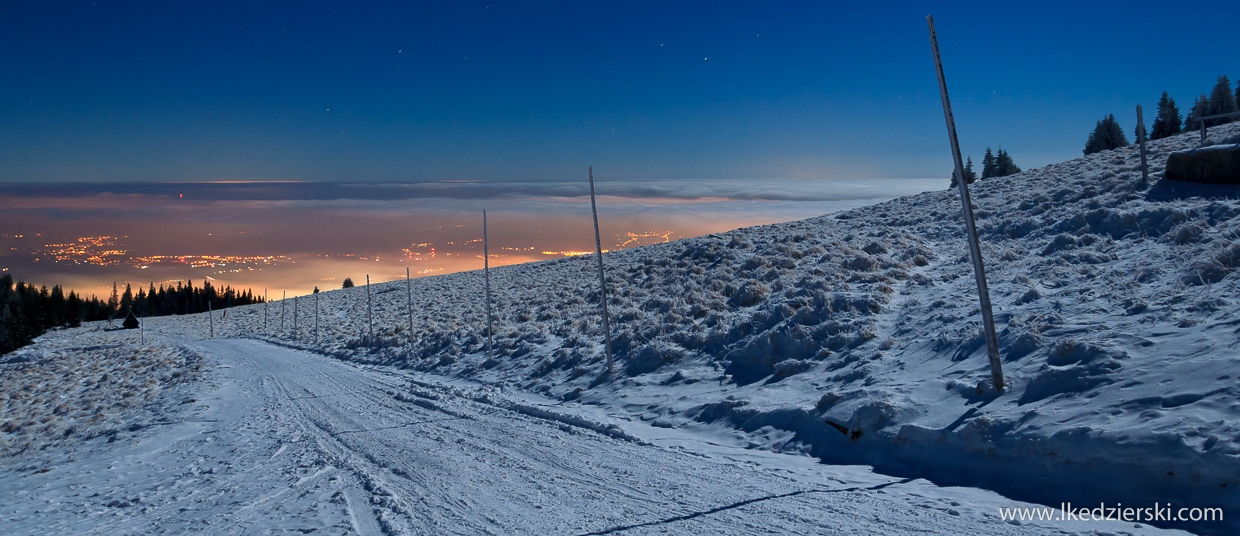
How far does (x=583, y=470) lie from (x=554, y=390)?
7758mm

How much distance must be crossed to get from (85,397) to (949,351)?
28.2m

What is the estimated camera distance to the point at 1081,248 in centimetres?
1597

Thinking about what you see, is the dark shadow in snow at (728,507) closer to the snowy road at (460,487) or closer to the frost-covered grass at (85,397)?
the snowy road at (460,487)

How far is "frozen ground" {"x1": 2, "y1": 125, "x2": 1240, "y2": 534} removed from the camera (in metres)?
6.86

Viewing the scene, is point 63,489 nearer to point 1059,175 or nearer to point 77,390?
point 77,390

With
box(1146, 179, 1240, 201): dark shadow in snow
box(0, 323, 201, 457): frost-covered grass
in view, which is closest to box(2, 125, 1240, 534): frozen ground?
box(1146, 179, 1240, 201): dark shadow in snow

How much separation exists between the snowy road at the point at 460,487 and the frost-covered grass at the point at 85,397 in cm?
222

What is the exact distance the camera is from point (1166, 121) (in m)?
60.7

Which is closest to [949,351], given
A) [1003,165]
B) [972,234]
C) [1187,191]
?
[972,234]

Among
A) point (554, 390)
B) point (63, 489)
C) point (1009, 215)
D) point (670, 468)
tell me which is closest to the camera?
point (670, 468)

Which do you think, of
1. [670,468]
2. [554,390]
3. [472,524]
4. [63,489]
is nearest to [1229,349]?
[670,468]

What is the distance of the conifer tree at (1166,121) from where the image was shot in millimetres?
58875

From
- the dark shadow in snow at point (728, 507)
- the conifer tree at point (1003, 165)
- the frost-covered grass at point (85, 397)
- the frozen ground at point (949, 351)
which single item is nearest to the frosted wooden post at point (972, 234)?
the frozen ground at point (949, 351)

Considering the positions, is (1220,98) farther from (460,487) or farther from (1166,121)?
(460,487)
